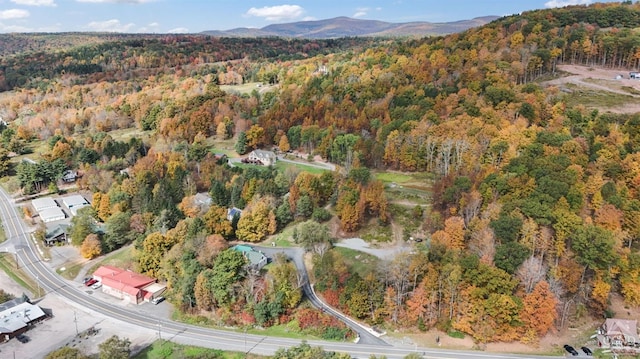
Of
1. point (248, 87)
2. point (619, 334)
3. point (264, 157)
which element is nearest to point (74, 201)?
point (264, 157)

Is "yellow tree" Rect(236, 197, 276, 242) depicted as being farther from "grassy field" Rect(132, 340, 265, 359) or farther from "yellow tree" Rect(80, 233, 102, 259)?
"grassy field" Rect(132, 340, 265, 359)

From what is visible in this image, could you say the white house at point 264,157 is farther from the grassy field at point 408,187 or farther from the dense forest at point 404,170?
the grassy field at point 408,187

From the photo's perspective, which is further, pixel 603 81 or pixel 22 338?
pixel 603 81

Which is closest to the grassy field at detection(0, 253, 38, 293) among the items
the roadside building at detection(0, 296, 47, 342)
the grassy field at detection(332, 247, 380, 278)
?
the roadside building at detection(0, 296, 47, 342)

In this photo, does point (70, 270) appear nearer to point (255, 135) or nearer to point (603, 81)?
point (255, 135)

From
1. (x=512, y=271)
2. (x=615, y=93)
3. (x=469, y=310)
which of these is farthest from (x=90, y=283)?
(x=615, y=93)

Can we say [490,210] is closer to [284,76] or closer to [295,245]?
[295,245]
